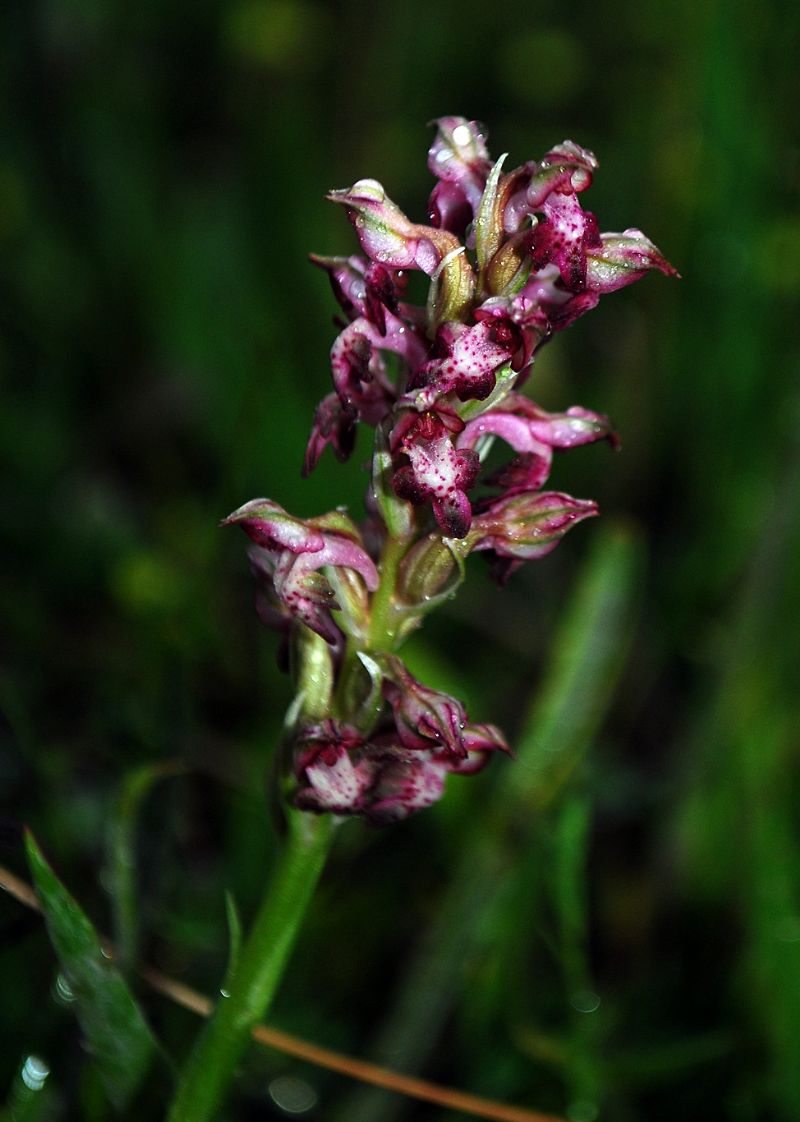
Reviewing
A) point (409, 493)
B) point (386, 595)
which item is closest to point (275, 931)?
point (386, 595)

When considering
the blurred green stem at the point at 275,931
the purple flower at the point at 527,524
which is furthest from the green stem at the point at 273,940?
the purple flower at the point at 527,524

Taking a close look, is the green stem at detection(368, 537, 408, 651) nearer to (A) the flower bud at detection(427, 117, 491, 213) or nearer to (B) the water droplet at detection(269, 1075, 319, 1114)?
(A) the flower bud at detection(427, 117, 491, 213)

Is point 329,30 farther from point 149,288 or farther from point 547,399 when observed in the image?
point 547,399

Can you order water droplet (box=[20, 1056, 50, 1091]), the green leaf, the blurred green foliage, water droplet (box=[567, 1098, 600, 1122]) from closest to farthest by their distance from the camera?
the green leaf < water droplet (box=[20, 1056, 50, 1091]) < water droplet (box=[567, 1098, 600, 1122]) < the blurred green foliage

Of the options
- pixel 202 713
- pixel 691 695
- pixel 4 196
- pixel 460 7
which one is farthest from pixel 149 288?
pixel 460 7

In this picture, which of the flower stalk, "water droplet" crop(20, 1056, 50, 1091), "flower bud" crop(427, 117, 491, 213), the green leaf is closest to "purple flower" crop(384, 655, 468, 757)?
the flower stalk

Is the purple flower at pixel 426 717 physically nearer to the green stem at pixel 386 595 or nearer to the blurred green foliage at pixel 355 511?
the green stem at pixel 386 595

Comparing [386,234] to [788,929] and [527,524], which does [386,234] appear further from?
[788,929]
